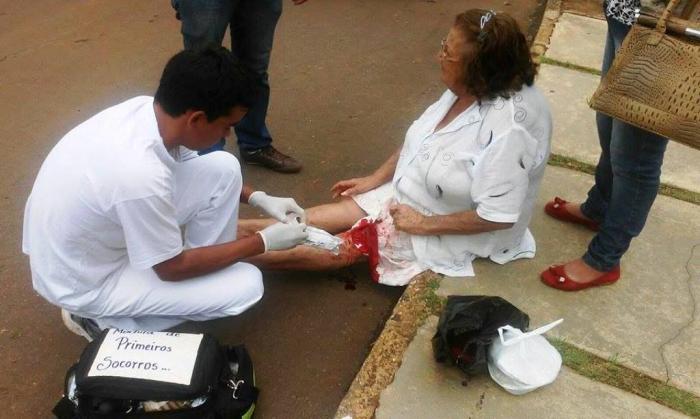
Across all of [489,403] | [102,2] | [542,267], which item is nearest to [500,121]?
[542,267]

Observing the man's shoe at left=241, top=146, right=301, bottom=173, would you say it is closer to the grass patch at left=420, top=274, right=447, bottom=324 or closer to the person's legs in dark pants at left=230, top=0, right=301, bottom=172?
the person's legs in dark pants at left=230, top=0, right=301, bottom=172

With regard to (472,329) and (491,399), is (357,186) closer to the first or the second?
(472,329)

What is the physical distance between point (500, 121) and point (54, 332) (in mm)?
1826

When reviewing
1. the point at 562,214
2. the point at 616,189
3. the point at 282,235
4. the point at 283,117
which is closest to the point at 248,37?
the point at 283,117

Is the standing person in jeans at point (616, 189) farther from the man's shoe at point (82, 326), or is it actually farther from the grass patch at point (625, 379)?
the man's shoe at point (82, 326)

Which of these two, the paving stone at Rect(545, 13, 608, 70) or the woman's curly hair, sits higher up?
the woman's curly hair

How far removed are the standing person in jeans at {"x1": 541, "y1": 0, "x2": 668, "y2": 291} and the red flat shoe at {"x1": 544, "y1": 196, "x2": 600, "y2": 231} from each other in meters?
0.07

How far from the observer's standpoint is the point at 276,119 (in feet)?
12.6

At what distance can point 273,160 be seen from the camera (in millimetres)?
3334

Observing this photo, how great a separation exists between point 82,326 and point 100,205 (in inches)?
24.6

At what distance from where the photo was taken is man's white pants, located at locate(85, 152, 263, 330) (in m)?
2.05

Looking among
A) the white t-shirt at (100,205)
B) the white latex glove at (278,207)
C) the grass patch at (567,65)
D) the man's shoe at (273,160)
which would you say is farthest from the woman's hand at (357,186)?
the grass patch at (567,65)

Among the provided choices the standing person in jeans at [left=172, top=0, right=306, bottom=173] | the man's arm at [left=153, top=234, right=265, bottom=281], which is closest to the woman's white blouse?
the man's arm at [left=153, top=234, right=265, bottom=281]

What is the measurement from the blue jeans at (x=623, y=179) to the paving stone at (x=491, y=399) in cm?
54
